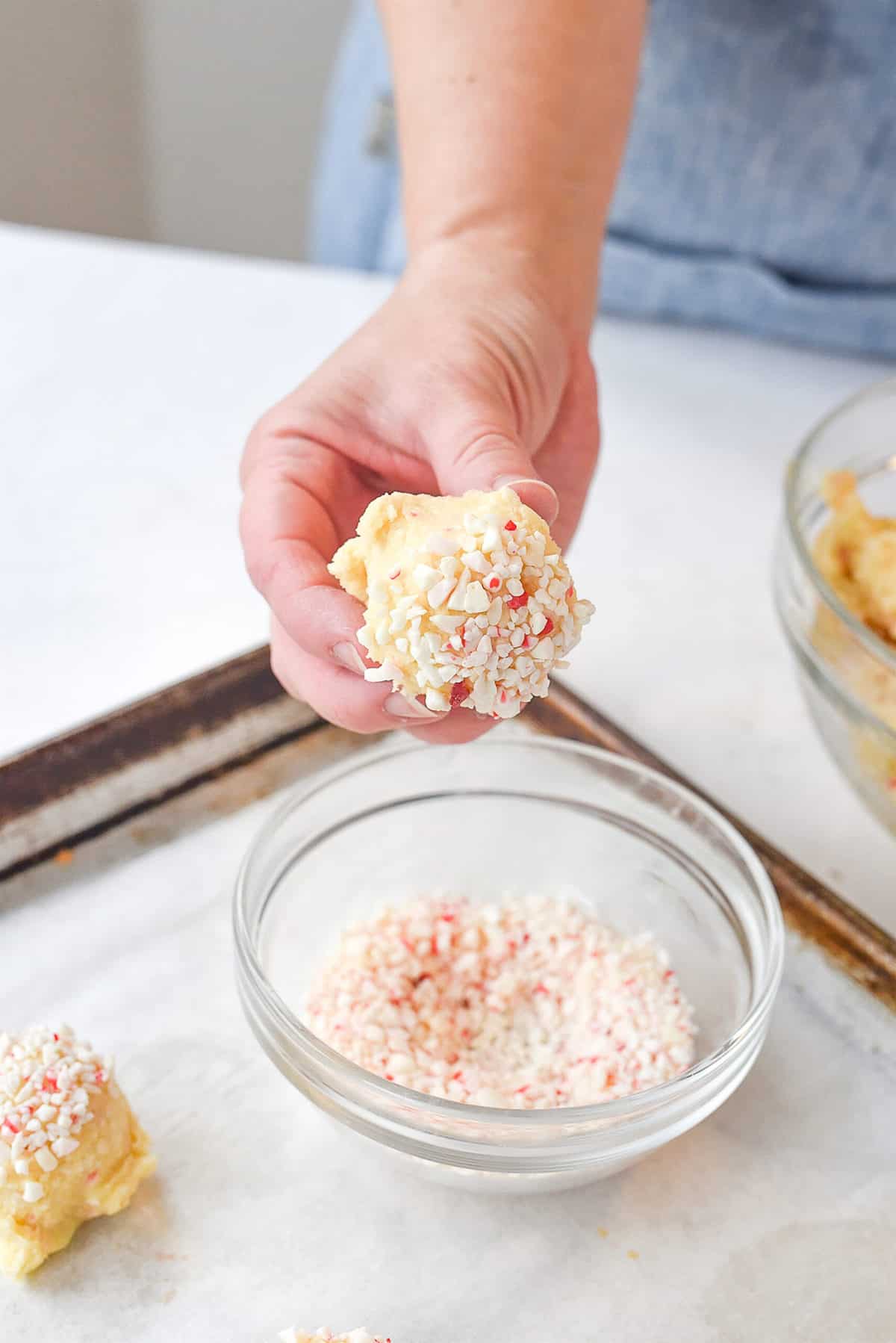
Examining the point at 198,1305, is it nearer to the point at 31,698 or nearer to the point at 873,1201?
the point at 873,1201

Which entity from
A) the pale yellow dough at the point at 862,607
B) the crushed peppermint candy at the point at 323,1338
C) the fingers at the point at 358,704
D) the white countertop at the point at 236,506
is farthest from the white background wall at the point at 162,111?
the crushed peppermint candy at the point at 323,1338

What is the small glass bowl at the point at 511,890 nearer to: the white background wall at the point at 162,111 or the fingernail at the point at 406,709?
the fingernail at the point at 406,709

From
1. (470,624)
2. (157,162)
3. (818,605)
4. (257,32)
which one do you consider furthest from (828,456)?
(157,162)

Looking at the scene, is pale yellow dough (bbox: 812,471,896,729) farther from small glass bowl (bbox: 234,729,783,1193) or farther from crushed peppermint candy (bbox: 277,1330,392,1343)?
crushed peppermint candy (bbox: 277,1330,392,1343)

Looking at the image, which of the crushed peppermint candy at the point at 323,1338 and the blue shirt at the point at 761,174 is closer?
the crushed peppermint candy at the point at 323,1338

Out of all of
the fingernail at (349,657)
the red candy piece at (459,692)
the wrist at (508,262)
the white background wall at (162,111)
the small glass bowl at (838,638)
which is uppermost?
the wrist at (508,262)

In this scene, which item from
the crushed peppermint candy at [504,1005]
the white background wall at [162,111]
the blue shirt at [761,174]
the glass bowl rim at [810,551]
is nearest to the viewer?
the crushed peppermint candy at [504,1005]

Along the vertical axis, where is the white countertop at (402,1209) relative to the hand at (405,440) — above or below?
below
